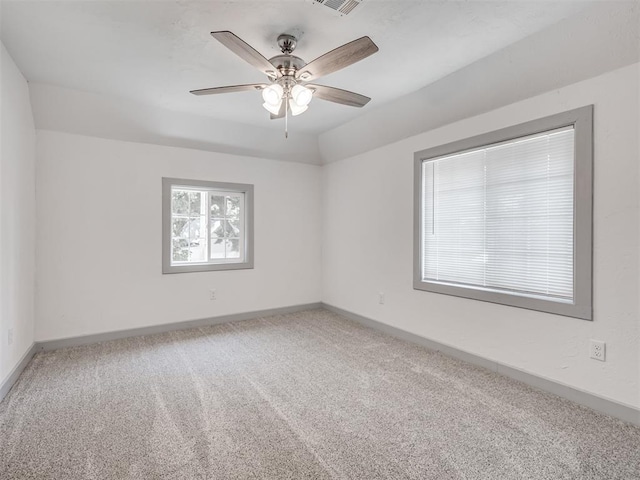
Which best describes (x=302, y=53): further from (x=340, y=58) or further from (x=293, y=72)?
(x=340, y=58)

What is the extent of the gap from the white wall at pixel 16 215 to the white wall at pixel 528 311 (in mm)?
3517

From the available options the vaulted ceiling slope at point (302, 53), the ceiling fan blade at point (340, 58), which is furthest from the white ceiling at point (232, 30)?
the ceiling fan blade at point (340, 58)

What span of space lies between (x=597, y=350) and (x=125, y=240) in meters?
4.50

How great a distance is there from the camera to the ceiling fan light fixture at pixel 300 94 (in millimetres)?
2219

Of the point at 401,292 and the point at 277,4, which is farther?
the point at 401,292

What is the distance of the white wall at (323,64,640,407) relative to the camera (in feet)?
7.05

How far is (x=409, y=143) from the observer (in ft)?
12.3

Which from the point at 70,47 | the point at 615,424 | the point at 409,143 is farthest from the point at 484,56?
the point at 70,47

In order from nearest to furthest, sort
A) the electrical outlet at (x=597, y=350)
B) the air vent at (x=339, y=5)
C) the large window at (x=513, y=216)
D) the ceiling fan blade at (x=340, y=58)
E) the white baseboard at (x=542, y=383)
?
the ceiling fan blade at (x=340, y=58) → the air vent at (x=339, y=5) → the white baseboard at (x=542, y=383) → the electrical outlet at (x=597, y=350) → the large window at (x=513, y=216)

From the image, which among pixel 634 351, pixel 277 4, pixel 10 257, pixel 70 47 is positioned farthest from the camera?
pixel 10 257

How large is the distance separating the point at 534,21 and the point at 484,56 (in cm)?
45

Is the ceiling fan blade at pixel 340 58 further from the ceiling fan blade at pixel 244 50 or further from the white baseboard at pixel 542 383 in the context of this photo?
the white baseboard at pixel 542 383

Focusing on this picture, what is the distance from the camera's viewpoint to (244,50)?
6.21 feet

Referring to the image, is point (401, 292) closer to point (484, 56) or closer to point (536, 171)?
point (536, 171)
